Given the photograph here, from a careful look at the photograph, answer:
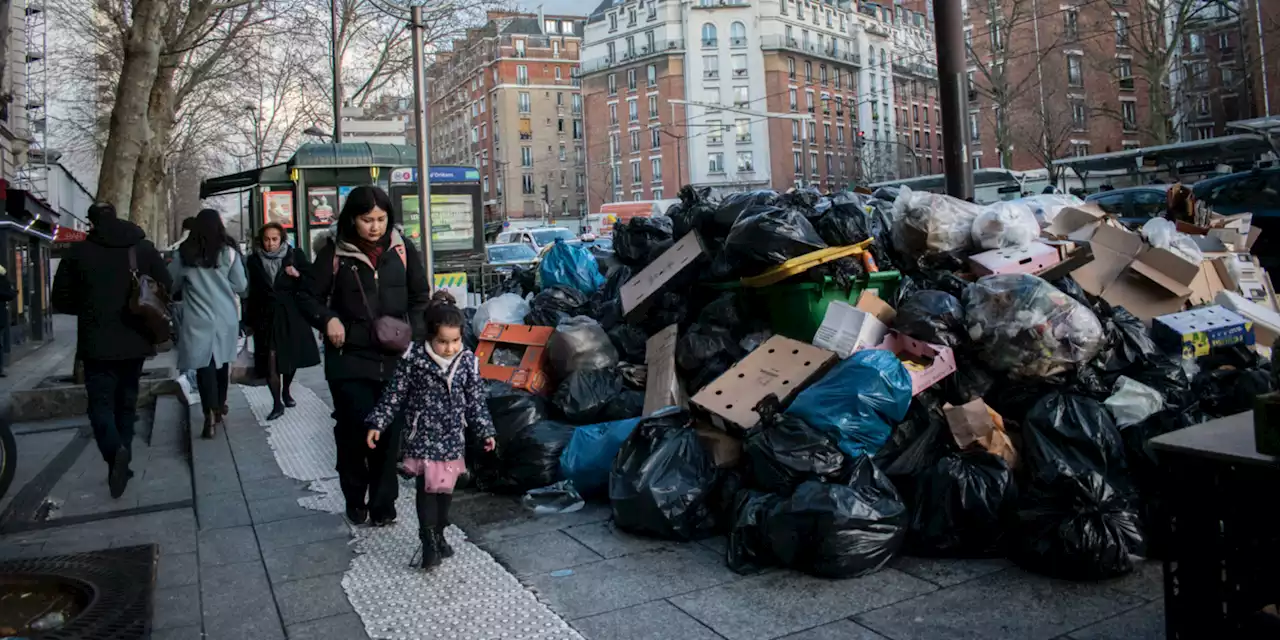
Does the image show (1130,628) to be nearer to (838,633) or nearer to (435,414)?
(838,633)

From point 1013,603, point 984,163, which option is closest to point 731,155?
point 984,163

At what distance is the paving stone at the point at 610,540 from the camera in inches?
162

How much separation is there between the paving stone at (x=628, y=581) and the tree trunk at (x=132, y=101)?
8.67m

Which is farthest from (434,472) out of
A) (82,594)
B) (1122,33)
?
(1122,33)

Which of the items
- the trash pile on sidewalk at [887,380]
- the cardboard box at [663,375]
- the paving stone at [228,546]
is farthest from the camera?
the cardboard box at [663,375]

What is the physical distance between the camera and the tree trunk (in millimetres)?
10055

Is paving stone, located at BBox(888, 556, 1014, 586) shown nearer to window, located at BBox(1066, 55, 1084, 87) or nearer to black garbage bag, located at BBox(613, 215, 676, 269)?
black garbage bag, located at BBox(613, 215, 676, 269)

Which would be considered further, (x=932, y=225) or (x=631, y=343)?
(x=631, y=343)

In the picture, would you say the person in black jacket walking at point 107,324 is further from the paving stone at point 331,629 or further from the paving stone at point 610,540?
the paving stone at point 610,540

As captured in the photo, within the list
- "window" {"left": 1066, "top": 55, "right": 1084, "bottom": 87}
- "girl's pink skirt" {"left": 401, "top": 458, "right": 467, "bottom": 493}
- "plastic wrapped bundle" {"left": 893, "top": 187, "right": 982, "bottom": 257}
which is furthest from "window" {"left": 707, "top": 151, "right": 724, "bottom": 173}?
"girl's pink skirt" {"left": 401, "top": 458, "right": 467, "bottom": 493}

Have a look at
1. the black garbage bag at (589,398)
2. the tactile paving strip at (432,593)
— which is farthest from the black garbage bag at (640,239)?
the tactile paving strip at (432,593)

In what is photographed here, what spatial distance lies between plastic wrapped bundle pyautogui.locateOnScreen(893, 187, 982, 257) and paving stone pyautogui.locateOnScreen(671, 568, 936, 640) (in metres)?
2.40

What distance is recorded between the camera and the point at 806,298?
17.1ft

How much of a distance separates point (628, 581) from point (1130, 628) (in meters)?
1.77
